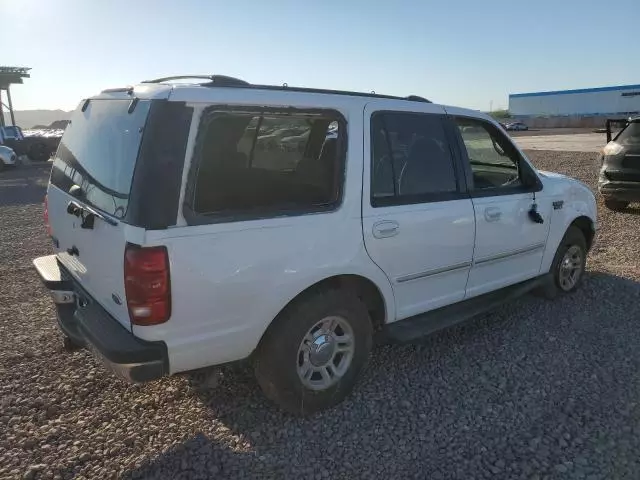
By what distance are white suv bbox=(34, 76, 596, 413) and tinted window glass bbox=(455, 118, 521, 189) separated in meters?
0.03

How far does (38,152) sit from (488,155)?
24.3 m

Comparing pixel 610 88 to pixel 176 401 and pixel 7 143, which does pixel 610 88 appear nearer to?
pixel 7 143

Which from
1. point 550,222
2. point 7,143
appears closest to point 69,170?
point 550,222

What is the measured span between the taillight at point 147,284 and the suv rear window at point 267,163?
324 millimetres

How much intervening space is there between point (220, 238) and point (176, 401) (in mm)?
1352

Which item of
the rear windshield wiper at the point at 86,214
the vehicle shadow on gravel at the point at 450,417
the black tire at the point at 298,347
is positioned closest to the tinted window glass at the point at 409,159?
the black tire at the point at 298,347

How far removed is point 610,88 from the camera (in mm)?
69062

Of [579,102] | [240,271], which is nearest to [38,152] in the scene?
[240,271]

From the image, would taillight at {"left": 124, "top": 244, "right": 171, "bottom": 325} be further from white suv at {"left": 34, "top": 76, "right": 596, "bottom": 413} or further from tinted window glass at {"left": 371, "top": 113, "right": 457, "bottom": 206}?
tinted window glass at {"left": 371, "top": 113, "right": 457, "bottom": 206}

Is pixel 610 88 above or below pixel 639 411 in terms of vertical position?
above

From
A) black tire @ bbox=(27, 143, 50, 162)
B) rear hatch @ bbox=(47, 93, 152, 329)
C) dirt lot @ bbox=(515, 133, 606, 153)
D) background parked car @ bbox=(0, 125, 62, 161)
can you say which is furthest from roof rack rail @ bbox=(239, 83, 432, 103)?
black tire @ bbox=(27, 143, 50, 162)

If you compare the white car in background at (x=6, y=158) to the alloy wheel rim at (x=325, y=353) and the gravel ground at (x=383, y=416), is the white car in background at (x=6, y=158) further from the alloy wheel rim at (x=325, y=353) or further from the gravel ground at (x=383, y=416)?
the alloy wheel rim at (x=325, y=353)

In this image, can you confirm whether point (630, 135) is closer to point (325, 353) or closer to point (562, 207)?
point (562, 207)

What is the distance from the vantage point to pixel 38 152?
23.5 meters
